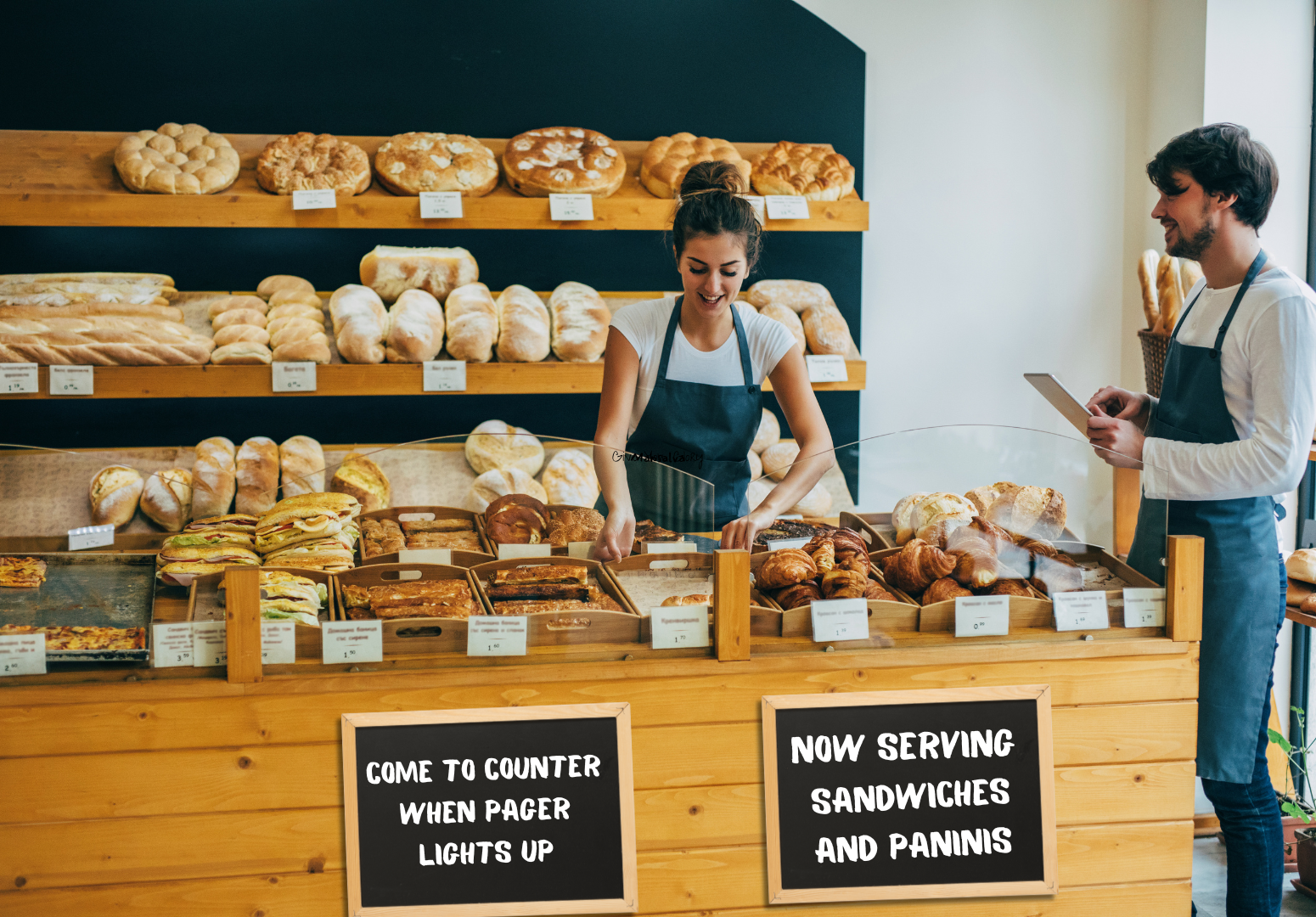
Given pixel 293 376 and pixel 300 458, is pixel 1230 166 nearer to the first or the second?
pixel 293 376

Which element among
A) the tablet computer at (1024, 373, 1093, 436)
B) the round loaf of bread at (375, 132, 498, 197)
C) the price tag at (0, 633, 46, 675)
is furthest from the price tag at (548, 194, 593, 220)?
the price tag at (0, 633, 46, 675)

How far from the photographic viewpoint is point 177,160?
295 centimetres

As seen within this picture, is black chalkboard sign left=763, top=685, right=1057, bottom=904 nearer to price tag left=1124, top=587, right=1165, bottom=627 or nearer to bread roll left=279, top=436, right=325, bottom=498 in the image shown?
Result: price tag left=1124, top=587, right=1165, bottom=627

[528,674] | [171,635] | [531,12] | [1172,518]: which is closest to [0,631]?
[171,635]

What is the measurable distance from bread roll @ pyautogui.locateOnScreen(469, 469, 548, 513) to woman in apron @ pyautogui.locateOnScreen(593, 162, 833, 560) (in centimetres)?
38

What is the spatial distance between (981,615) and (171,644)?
130cm

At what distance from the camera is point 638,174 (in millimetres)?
3305

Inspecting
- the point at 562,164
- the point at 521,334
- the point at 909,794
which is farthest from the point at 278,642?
the point at 562,164

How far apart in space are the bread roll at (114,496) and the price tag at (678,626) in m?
1.81

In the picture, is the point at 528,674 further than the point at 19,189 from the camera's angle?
No

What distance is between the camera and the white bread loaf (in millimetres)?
3043

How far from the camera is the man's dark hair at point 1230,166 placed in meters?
1.80

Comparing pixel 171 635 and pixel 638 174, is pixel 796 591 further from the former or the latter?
pixel 638 174

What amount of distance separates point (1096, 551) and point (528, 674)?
102cm
